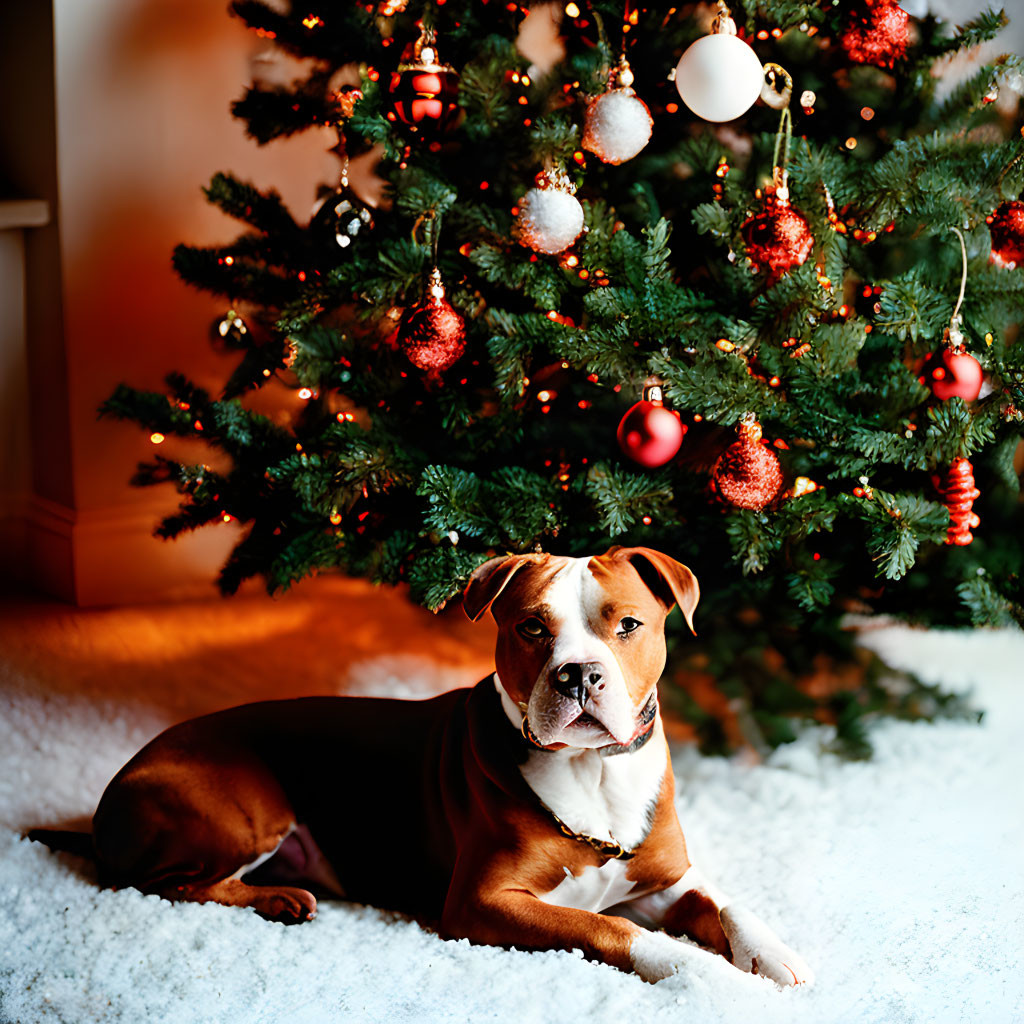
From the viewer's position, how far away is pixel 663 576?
1.01 m

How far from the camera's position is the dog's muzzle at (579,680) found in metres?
0.90

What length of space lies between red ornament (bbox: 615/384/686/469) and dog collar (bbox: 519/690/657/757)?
0.29m

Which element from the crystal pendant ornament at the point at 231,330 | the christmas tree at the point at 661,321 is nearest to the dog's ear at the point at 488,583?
the christmas tree at the point at 661,321

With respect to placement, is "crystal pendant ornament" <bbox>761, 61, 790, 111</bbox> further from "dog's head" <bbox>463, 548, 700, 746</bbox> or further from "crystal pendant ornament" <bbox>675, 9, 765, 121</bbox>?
"dog's head" <bbox>463, 548, 700, 746</bbox>

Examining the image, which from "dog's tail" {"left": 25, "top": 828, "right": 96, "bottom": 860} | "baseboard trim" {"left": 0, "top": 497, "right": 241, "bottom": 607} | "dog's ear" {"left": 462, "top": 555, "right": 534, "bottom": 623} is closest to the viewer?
"dog's ear" {"left": 462, "top": 555, "right": 534, "bottom": 623}

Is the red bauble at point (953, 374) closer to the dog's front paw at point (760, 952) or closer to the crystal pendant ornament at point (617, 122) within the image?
the crystal pendant ornament at point (617, 122)

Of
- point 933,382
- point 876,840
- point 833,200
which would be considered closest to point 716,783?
point 876,840

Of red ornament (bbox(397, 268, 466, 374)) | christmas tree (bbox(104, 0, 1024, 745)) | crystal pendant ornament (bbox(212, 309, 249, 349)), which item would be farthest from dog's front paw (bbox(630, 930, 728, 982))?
crystal pendant ornament (bbox(212, 309, 249, 349))

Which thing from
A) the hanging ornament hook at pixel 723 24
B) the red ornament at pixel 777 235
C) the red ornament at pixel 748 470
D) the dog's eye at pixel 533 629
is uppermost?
the hanging ornament hook at pixel 723 24

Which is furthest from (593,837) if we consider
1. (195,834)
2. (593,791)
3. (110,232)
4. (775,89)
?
(110,232)

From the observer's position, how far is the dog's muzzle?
0.90 metres

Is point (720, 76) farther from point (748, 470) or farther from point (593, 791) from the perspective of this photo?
point (593, 791)

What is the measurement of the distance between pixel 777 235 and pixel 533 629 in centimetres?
55

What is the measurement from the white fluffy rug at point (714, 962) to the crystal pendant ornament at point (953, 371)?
0.51 meters
